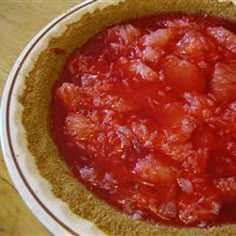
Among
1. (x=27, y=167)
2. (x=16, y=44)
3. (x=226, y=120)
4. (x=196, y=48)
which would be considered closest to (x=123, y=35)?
(x=196, y=48)

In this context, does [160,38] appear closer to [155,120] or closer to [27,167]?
[155,120]

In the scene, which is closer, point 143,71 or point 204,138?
point 204,138

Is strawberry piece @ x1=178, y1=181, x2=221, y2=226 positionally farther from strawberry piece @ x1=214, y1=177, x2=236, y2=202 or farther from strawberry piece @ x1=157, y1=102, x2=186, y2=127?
strawberry piece @ x1=157, y1=102, x2=186, y2=127

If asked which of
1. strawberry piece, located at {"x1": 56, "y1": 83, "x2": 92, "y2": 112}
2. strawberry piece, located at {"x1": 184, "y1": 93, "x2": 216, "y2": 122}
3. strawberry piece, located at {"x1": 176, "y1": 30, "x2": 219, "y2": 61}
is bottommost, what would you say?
strawberry piece, located at {"x1": 56, "y1": 83, "x2": 92, "y2": 112}

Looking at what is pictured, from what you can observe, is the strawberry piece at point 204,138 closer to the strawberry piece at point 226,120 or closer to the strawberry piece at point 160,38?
the strawberry piece at point 226,120

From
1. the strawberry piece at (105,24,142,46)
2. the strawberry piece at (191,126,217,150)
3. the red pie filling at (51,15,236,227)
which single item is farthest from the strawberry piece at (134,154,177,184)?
the strawberry piece at (105,24,142,46)

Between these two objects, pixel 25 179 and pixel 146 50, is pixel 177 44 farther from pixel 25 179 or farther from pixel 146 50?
pixel 25 179

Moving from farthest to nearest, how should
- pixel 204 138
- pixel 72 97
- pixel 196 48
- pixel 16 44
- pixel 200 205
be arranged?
pixel 16 44
pixel 196 48
pixel 72 97
pixel 204 138
pixel 200 205
